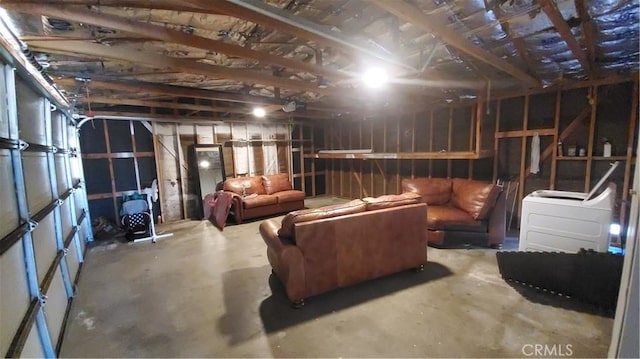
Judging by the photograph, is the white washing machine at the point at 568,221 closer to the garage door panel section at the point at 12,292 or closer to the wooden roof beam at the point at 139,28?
the wooden roof beam at the point at 139,28

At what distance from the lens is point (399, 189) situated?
20.0ft

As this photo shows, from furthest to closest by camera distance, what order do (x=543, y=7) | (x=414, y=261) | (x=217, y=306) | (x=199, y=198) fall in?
(x=199, y=198) → (x=414, y=261) → (x=217, y=306) → (x=543, y=7)

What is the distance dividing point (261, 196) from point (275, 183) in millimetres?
662

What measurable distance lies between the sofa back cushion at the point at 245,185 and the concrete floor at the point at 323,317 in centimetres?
255

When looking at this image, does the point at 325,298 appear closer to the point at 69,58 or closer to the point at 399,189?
the point at 69,58

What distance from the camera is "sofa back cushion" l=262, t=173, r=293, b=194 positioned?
609cm

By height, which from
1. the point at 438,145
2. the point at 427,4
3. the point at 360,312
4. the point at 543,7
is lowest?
the point at 360,312

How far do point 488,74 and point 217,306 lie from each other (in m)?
4.35

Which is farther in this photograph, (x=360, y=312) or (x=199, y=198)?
(x=199, y=198)

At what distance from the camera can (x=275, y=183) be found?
20.3 feet

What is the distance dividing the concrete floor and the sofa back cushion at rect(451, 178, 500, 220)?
619mm

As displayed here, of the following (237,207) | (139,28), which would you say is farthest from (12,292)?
(237,207)

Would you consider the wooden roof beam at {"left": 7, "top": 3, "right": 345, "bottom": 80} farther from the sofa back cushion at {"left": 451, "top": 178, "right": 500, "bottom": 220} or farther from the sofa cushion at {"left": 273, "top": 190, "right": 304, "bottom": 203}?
the sofa cushion at {"left": 273, "top": 190, "right": 304, "bottom": 203}

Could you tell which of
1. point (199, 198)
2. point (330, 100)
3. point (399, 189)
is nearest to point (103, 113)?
point (199, 198)
